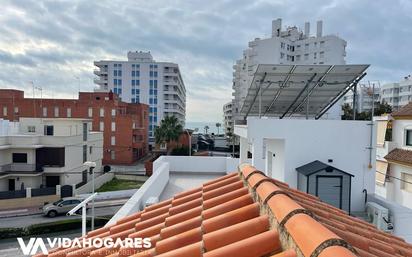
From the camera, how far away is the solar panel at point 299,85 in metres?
10.0

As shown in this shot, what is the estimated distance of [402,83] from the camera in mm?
71562

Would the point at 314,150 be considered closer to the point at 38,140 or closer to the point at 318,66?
the point at 318,66

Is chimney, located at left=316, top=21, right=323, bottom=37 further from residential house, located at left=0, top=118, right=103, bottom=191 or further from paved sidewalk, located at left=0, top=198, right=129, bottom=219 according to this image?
paved sidewalk, located at left=0, top=198, right=129, bottom=219

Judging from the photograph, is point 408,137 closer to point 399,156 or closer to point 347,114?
point 399,156

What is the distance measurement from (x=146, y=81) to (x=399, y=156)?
59.8 meters

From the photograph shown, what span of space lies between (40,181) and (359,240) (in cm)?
3160

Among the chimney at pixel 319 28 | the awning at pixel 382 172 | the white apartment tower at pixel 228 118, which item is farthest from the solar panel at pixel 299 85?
the white apartment tower at pixel 228 118

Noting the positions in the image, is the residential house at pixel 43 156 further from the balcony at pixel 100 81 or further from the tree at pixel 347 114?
the balcony at pixel 100 81

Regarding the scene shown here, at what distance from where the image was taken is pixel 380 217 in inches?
343

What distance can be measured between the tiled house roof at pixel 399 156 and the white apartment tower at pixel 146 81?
56.3m

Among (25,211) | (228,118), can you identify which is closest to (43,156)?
(25,211)

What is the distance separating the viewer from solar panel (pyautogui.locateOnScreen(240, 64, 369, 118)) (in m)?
10.0

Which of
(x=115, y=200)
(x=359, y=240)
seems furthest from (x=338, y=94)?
(x=115, y=200)

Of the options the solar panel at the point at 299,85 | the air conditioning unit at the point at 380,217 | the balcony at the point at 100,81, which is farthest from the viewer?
the balcony at the point at 100,81
